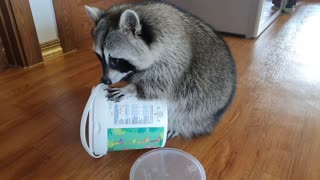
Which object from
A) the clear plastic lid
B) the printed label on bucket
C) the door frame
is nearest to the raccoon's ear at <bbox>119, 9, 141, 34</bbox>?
the printed label on bucket

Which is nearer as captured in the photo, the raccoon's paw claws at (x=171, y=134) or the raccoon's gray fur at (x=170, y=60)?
the raccoon's gray fur at (x=170, y=60)

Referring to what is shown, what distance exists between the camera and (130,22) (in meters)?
0.78

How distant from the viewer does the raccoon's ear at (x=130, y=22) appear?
752 millimetres

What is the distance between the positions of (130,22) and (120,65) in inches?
5.7

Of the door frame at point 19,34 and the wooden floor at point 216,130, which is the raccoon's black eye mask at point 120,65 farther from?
the door frame at point 19,34

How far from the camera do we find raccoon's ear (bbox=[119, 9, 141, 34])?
2.47 feet

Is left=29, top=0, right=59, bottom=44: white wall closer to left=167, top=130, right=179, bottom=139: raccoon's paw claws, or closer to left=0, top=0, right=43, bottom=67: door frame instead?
left=0, top=0, right=43, bottom=67: door frame

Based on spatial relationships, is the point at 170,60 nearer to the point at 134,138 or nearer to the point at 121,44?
the point at 121,44

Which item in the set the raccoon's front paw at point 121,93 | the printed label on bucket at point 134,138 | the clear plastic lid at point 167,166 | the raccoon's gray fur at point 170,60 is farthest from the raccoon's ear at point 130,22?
the clear plastic lid at point 167,166

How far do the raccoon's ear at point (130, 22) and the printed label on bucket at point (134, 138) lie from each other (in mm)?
320

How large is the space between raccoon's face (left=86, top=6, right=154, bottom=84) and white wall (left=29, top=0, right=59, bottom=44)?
0.86 metres

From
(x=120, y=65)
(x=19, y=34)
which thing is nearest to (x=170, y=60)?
(x=120, y=65)


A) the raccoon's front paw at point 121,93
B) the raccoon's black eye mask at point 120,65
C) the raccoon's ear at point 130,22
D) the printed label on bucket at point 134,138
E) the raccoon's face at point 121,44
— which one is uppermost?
the raccoon's ear at point 130,22

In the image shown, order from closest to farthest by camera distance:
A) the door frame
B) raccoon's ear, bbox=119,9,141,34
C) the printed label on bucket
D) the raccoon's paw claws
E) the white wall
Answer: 1. raccoon's ear, bbox=119,9,141,34
2. the printed label on bucket
3. the raccoon's paw claws
4. the door frame
5. the white wall
